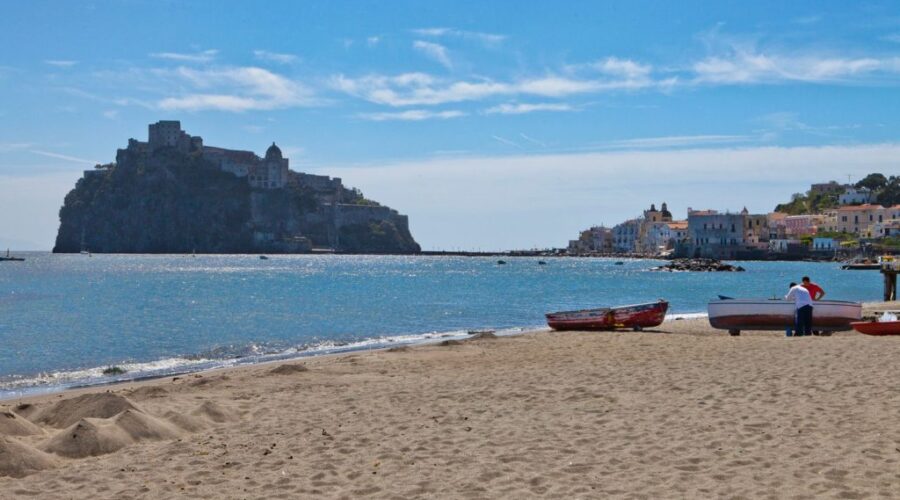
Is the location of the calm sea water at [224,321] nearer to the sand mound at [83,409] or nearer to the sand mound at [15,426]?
the sand mound at [83,409]

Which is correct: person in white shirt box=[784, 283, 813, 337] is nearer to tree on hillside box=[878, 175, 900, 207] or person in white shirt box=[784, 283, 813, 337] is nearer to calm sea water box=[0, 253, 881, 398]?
calm sea water box=[0, 253, 881, 398]

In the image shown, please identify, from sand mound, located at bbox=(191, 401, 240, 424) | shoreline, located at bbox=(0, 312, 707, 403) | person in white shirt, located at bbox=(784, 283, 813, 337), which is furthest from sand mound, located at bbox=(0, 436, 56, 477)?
person in white shirt, located at bbox=(784, 283, 813, 337)

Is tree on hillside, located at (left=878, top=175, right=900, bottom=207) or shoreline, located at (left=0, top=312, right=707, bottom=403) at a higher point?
tree on hillside, located at (left=878, top=175, right=900, bottom=207)

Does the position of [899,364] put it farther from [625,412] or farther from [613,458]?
[613,458]

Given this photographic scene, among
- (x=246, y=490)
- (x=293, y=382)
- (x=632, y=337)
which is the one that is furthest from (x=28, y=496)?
(x=632, y=337)

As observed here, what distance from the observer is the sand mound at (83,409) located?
1208 cm

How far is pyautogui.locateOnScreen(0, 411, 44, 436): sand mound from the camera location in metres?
11.0

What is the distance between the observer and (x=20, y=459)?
945 centimetres

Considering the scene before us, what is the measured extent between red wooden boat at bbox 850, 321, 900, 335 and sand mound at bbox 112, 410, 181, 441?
1841 centimetres

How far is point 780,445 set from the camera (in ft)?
31.1

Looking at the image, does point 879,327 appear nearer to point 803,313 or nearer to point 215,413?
point 803,313

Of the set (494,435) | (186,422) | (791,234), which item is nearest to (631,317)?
(494,435)

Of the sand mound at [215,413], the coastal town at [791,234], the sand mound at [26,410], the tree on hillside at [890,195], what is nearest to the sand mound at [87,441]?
the sand mound at [215,413]

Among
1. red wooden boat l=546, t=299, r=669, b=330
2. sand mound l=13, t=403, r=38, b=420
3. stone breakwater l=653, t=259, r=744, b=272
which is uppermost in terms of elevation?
stone breakwater l=653, t=259, r=744, b=272
